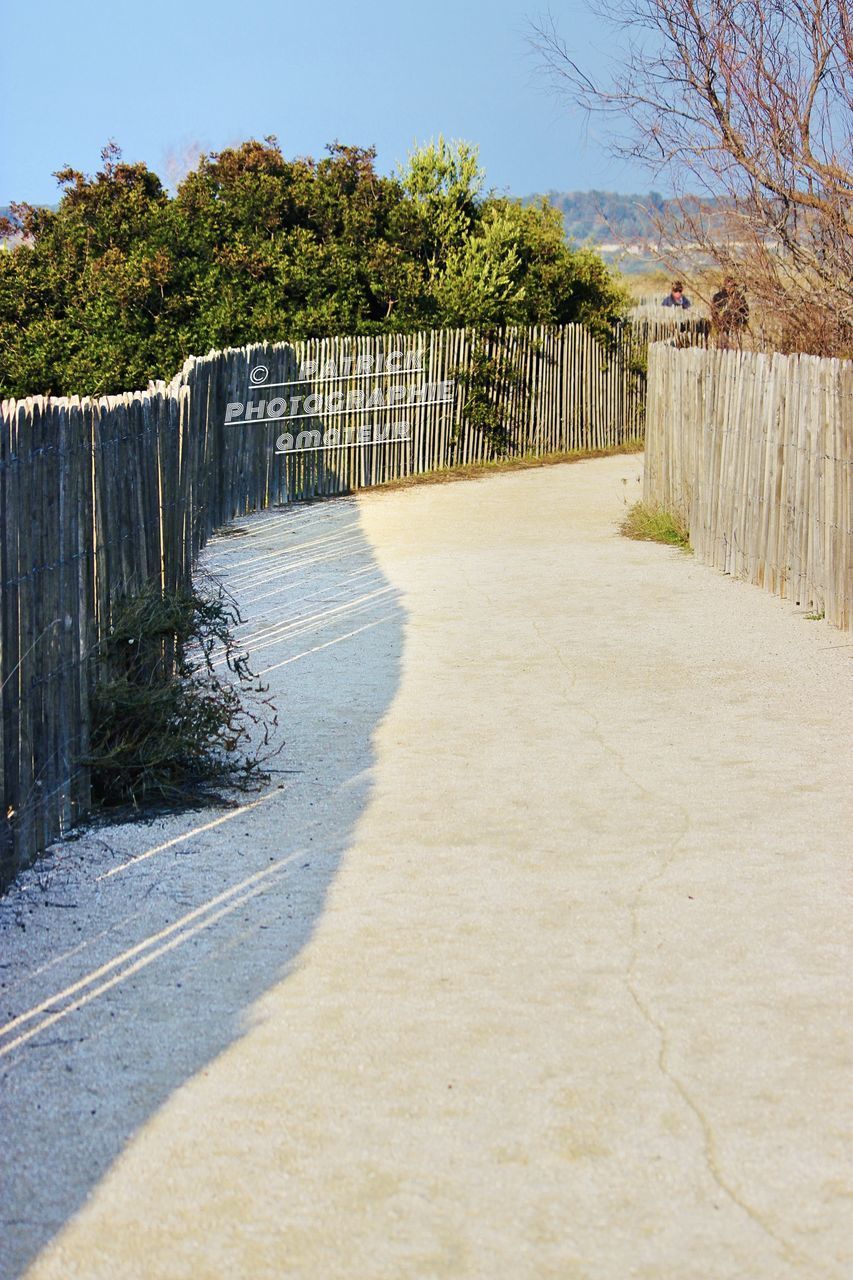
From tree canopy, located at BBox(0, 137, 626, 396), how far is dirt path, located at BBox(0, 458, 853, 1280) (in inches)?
534

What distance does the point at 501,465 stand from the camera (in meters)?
21.0

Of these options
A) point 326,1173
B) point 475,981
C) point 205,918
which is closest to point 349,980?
point 475,981

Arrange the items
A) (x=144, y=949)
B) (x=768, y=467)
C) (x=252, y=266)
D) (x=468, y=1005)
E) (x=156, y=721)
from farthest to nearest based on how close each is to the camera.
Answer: (x=252, y=266)
(x=768, y=467)
(x=156, y=721)
(x=144, y=949)
(x=468, y=1005)

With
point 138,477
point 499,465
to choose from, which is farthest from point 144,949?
point 499,465

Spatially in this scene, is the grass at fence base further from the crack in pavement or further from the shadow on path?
the crack in pavement

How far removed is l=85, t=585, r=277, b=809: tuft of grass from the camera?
6.34m

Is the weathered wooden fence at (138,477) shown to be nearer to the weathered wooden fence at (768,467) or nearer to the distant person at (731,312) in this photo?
the weathered wooden fence at (768,467)

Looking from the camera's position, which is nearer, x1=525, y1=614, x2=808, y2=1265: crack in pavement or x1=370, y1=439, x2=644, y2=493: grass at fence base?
x1=525, y1=614, x2=808, y2=1265: crack in pavement

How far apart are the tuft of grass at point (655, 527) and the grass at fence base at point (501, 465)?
179 inches

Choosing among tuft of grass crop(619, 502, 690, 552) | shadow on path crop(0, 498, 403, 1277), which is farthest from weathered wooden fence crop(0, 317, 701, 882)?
tuft of grass crop(619, 502, 690, 552)

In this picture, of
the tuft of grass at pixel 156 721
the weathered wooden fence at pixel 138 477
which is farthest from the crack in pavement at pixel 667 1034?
the weathered wooden fence at pixel 138 477

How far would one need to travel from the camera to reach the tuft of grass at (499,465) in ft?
63.9

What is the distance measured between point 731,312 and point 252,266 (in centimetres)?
830

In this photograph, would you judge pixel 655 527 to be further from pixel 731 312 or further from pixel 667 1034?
pixel 667 1034
